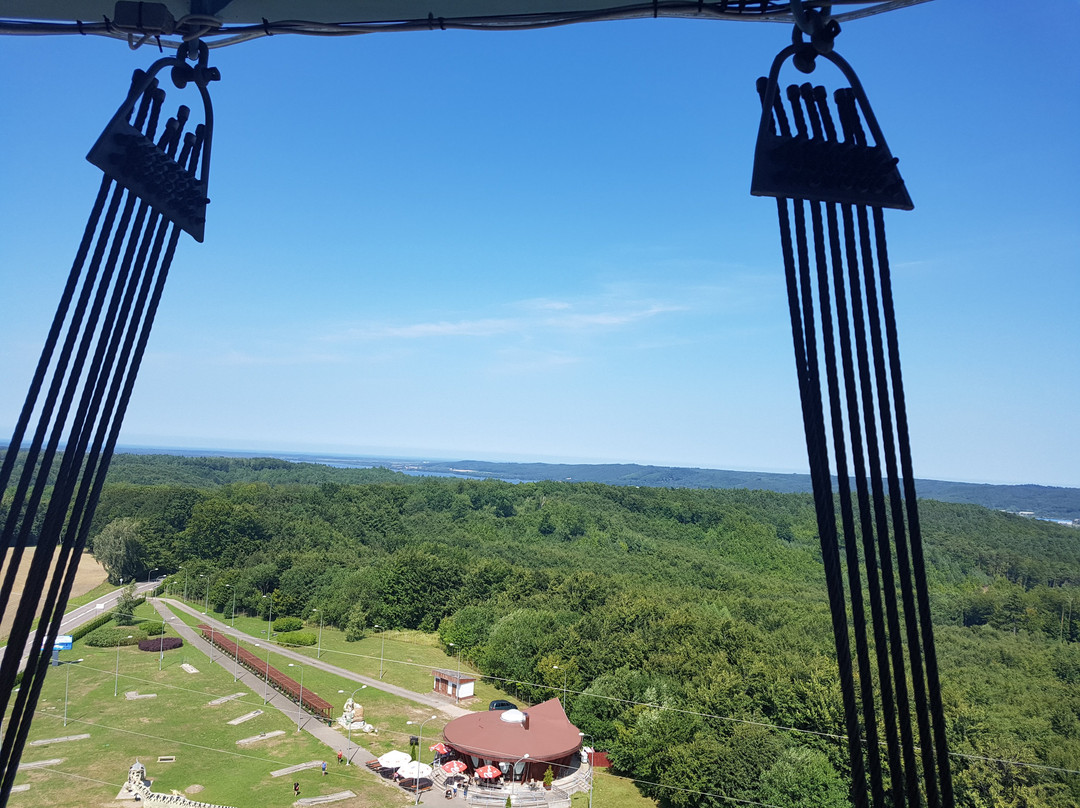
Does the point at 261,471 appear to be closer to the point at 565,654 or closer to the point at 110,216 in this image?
the point at 565,654

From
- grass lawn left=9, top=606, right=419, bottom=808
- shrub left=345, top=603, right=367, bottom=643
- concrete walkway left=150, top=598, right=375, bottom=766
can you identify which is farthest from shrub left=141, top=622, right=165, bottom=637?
shrub left=345, top=603, right=367, bottom=643

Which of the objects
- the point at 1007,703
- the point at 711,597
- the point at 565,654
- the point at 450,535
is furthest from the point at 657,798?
the point at 450,535

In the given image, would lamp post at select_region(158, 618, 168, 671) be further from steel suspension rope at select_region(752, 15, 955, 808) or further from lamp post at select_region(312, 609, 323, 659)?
steel suspension rope at select_region(752, 15, 955, 808)

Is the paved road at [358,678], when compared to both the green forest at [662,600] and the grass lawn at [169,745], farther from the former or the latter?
the green forest at [662,600]

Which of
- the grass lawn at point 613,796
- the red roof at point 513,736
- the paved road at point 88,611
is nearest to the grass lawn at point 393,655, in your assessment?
the red roof at point 513,736

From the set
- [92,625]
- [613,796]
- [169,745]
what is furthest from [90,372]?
[92,625]

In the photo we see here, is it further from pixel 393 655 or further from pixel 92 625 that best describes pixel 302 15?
pixel 92 625
